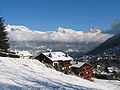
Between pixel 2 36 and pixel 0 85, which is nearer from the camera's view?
pixel 0 85

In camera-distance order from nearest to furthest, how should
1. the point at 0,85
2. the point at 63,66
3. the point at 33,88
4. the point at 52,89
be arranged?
the point at 0,85
the point at 33,88
the point at 52,89
the point at 63,66

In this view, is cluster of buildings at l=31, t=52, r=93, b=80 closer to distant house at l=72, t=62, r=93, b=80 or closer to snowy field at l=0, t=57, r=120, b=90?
distant house at l=72, t=62, r=93, b=80

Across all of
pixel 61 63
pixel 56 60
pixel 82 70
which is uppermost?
pixel 56 60

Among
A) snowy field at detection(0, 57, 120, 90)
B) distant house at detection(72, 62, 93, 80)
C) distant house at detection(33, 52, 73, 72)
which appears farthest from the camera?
distant house at detection(72, 62, 93, 80)

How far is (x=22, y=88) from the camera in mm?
11172

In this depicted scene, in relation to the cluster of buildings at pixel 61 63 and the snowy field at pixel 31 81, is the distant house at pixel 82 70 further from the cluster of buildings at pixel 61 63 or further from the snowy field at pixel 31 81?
→ the snowy field at pixel 31 81

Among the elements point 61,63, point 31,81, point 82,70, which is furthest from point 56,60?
point 31,81

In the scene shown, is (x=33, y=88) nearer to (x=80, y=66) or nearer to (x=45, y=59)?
(x=45, y=59)

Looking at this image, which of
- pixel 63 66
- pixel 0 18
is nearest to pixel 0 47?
pixel 0 18

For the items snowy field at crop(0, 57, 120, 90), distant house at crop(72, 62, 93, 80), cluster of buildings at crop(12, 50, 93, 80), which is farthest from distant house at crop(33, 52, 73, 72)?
snowy field at crop(0, 57, 120, 90)

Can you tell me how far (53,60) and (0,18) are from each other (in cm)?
2520

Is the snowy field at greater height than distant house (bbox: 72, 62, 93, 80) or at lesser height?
greater

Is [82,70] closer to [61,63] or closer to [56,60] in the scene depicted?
[61,63]

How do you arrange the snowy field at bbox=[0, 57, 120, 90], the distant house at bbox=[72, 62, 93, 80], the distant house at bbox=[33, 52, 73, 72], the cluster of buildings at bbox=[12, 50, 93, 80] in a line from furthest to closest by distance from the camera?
1. the distant house at bbox=[72, 62, 93, 80]
2. the cluster of buildings at bbox=[12, 50, 93, 80]
3. the distant house at bbox=[33, 52, 73, 72]
4. the snowy field at bbox=[0, 57, 120, 90]
